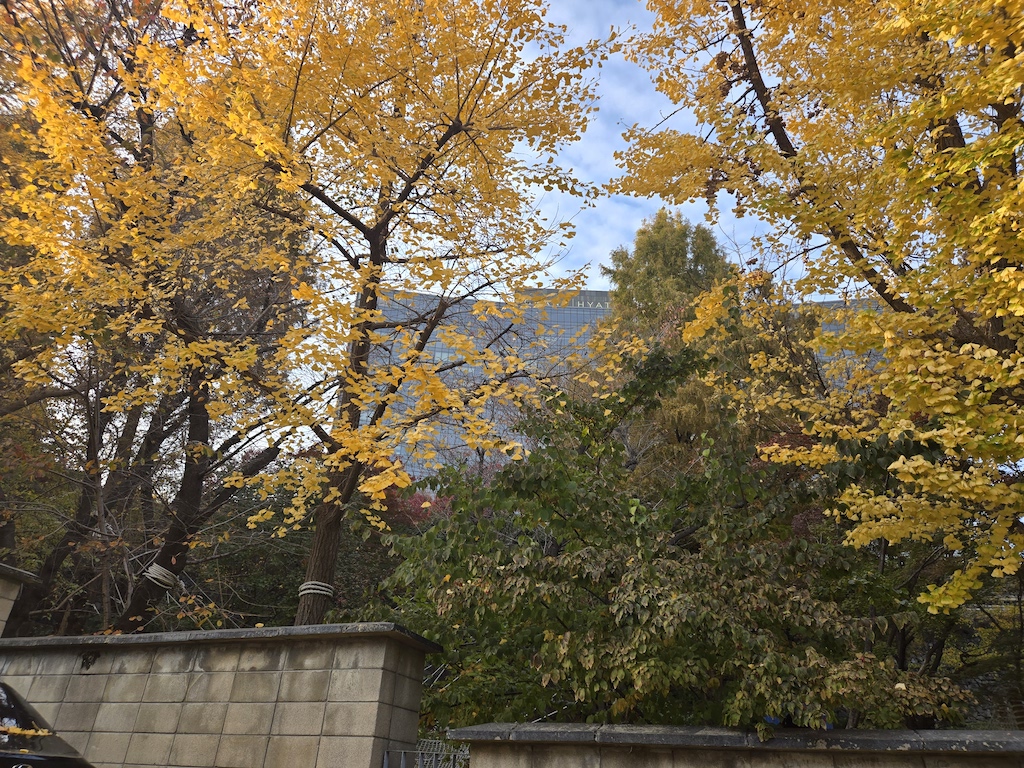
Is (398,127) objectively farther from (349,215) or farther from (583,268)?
(583,268)

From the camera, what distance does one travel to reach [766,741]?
3.62m

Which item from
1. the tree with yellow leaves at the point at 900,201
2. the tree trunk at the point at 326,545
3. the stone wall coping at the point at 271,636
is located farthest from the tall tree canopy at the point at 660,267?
the stone wall coping at the point at 271,636

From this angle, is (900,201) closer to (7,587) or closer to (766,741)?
(766,741)

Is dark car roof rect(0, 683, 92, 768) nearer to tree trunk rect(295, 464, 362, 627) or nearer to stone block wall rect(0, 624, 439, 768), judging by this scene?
stone block wall rect(0, 624, 439, 768)

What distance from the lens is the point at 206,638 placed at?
5.43 m

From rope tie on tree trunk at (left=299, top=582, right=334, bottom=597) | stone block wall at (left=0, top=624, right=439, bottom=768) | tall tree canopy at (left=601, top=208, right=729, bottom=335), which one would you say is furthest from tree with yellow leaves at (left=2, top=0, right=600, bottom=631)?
tall tree canopy at (left=601, top=208, right=729, bottom=335)

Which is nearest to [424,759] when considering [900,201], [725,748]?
[725,748]

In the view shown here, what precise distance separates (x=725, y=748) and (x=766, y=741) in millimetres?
234

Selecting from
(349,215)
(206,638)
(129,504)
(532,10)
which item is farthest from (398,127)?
(129,504)

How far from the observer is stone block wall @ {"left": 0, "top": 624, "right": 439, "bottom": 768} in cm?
473

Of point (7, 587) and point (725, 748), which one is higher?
point (7, 587)

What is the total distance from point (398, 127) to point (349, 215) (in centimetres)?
120

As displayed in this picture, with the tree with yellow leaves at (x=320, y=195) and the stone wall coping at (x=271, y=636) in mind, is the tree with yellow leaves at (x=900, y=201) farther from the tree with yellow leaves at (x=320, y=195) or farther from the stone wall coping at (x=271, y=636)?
the stone wall coping at (x=271, y=636)

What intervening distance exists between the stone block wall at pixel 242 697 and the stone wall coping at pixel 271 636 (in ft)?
0.03
